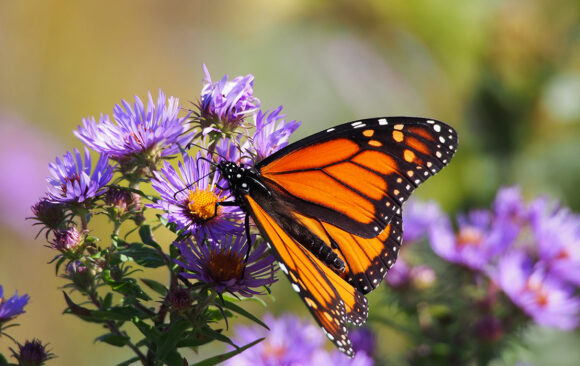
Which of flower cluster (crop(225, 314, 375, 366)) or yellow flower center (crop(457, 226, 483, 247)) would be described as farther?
yellow flower center (crop(457, 226, 483, 247))

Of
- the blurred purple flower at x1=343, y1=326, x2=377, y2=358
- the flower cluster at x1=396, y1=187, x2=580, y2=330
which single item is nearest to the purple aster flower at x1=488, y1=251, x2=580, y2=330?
the flower cluster at x1=396, y1=187, x2=580, y2=330

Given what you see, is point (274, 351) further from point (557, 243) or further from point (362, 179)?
point (557, 243)

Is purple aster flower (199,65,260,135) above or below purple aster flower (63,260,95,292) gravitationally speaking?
above

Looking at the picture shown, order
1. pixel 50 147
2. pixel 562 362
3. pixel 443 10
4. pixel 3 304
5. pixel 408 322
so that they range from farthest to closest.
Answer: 1. pixel 443 10
2. pixel 50 147
3. pixel 562 362
4. pixel 408 322
5. pixel 3 304

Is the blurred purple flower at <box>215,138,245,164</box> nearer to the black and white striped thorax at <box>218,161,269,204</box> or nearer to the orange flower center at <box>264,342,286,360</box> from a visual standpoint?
the black and white striped thorax at <box>218,161,269,204</box>

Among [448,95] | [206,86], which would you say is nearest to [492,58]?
[448,95]

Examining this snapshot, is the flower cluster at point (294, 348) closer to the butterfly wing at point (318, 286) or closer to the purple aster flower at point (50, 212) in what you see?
the butterfly wing at point (318, 286)

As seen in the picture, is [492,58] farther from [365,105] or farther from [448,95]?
[365,105]
